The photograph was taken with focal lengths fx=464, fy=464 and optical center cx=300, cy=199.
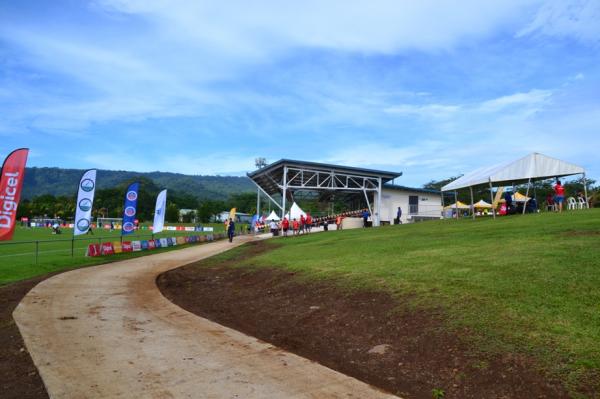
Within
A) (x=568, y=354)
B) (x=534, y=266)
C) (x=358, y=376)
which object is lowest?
(x=358, y=376)

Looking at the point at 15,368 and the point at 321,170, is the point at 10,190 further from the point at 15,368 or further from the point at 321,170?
the point at 321,170

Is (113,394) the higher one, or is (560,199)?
(560,199)

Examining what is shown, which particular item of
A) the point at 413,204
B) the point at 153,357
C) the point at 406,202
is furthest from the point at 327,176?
the point at 153,357

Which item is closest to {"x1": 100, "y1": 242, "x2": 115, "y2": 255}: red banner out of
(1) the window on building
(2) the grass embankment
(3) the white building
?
(2) the grass embankment

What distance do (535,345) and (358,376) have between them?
7.31ft

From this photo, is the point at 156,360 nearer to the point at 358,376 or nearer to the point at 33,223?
the point at 358,376

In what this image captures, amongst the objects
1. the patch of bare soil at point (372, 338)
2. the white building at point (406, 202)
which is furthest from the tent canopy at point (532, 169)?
the white building at point (406, 202)

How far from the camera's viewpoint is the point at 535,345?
5.75 metres

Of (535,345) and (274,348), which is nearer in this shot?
(535,345)

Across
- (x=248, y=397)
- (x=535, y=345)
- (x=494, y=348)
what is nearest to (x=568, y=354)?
(x=535, y=345)

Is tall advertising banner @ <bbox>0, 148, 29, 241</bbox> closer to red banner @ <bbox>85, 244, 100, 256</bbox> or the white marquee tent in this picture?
red banner @ <bbox>85, 244, 100, 256</bbox>

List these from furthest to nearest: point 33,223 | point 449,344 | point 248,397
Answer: point 33,223 < point 449,344 < point 248,397

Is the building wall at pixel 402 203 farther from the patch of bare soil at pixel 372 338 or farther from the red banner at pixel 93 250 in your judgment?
the patch of bare soil at pixel 372 338

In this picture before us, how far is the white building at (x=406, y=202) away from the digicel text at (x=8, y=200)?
122 ft
